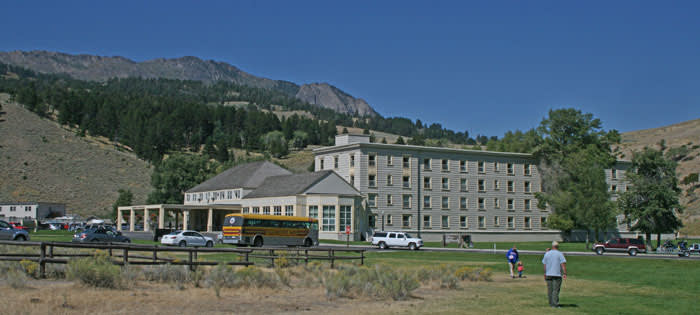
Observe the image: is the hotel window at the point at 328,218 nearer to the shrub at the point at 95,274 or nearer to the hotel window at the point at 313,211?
the hotel window at the point at 313,211

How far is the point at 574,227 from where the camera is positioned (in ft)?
288

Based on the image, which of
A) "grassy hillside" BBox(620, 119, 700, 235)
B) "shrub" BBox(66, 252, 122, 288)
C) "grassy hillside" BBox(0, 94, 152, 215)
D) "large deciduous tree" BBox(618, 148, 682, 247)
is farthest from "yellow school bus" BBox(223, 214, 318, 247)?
"grassy hillside" BBox(0, 94, 152, 215)

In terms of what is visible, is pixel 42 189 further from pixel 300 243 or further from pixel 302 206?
pixel 300 243

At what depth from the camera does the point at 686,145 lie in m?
158

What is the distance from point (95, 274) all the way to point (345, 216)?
5505cm

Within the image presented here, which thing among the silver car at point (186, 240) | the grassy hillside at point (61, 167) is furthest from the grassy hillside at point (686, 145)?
the grassy hillside at point (61, 167)

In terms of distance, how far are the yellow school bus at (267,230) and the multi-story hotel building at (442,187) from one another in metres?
22.1

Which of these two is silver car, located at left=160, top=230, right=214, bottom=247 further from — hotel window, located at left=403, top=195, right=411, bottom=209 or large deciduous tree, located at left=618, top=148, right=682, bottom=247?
large deciduous tree, located at left=618, top=148, right=682, bottom=247

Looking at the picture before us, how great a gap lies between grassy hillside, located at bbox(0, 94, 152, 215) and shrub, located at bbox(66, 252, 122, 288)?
113962 millimetres

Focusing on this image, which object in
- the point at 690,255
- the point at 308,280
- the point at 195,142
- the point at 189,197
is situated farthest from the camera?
the point at 195,142

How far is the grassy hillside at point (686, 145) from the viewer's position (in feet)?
379

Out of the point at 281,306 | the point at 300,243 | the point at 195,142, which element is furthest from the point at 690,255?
the point at 195,142

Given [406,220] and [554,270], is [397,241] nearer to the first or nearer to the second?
[406,220]

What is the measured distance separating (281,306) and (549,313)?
25.0 feet
